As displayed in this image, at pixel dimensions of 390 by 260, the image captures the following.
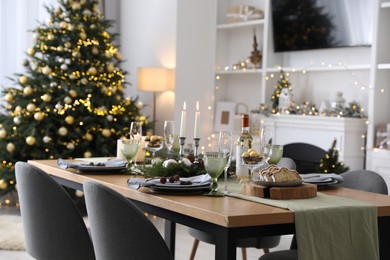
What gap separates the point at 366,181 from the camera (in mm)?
3020

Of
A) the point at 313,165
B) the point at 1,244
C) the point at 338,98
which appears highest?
the point at 338,98

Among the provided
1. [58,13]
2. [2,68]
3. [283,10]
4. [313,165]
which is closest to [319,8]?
[283,10]

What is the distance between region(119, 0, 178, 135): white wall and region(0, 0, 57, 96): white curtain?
36.4 inches

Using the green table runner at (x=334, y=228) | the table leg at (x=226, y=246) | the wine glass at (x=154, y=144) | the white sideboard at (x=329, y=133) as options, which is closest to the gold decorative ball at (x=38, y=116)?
the white sideboard at (x=329, y=133)

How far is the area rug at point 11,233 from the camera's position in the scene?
481cm

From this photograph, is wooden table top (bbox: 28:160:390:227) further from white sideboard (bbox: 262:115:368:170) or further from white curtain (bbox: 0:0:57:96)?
white curtain (bbox: 0:0:57:96)

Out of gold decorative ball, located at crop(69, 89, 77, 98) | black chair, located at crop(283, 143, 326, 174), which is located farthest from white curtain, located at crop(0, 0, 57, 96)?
black chair, located at crop(283, 143, 326, 174)

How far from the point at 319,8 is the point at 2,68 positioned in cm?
311

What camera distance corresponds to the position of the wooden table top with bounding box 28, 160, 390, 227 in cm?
207

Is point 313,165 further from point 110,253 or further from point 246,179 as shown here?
point 110,253

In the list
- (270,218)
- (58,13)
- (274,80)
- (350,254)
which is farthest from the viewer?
(274,80)

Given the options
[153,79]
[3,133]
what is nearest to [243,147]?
[3,133]

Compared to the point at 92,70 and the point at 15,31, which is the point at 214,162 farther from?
the point at 15,31

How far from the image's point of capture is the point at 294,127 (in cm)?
603
